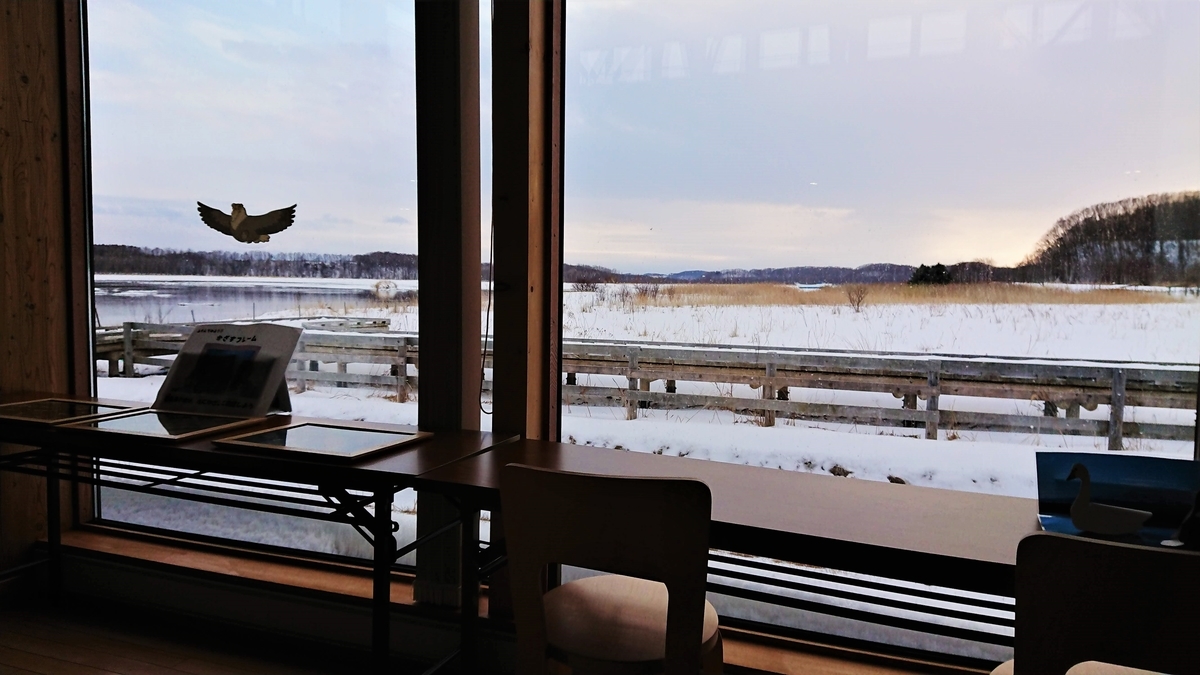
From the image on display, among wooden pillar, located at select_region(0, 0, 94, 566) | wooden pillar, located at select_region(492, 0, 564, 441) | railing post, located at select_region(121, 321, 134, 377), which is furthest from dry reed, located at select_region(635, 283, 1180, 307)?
wooden pillar, located at select_region(0, 0, 94, 566)

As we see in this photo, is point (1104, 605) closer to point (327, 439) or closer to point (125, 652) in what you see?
point (327, 439)

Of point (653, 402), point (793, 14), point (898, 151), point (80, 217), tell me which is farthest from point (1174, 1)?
point (80, 217)

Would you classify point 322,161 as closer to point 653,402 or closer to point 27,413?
point 27,413

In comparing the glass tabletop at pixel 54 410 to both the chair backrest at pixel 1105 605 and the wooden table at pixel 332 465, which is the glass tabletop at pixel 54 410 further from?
the chair backrest at pixel 1105 605

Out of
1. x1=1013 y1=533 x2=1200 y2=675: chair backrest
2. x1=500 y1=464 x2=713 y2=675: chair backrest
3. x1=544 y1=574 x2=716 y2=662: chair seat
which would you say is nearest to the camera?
x1=1013 y1=533 x2=1200 y2=675: chair backrest

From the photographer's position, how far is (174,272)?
3.04 meters

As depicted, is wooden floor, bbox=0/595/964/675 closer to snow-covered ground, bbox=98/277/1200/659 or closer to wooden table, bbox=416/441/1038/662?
snow-covered ground, bbox=98/277/1200/659

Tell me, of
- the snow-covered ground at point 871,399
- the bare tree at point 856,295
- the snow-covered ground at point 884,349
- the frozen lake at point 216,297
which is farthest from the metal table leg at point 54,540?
the bare tree at point 856,295

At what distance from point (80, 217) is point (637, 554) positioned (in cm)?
299

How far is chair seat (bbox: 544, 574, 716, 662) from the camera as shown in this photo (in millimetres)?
1431

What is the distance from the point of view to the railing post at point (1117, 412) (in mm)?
1880

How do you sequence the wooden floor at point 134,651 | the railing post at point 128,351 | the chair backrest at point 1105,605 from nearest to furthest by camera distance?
1. the chair backrest at point 1105,605
2. the wooden floor at point 134,651
3. the railing post at point 128,351

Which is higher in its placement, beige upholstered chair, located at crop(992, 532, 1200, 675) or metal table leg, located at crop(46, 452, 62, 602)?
beige upholstered chair, located at crop(992, 532, 1200, 675)

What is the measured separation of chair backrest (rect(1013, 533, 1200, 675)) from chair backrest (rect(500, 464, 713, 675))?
1.56 feet
